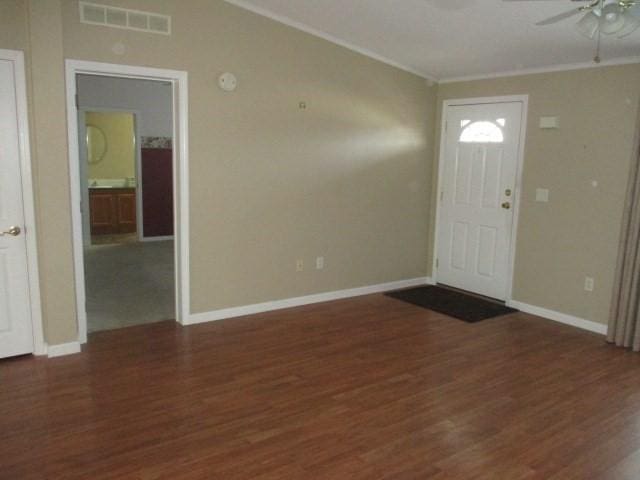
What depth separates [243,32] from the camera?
446 cm

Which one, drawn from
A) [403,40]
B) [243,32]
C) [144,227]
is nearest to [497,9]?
[403,40]

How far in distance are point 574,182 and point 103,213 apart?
7.37 metres

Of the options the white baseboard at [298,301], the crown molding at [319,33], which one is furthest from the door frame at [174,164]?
the crown molding at [319,33]

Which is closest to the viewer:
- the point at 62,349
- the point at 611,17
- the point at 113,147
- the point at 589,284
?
the point at 611,17

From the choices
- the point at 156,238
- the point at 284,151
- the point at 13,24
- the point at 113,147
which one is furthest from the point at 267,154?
the point at 113,147

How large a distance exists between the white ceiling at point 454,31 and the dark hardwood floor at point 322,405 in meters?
2.53

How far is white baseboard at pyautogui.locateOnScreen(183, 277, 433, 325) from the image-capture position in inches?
183

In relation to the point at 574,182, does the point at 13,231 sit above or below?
below

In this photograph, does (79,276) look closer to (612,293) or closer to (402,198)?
(402,198)

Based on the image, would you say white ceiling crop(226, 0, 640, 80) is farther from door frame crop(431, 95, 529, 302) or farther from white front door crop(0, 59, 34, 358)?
white front door crop(0, 59, 34, 358)

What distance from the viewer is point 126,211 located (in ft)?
29.5

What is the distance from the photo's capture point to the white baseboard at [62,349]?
3.75 metres

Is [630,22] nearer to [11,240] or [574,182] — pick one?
[574,182]

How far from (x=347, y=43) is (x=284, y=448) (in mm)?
3924
